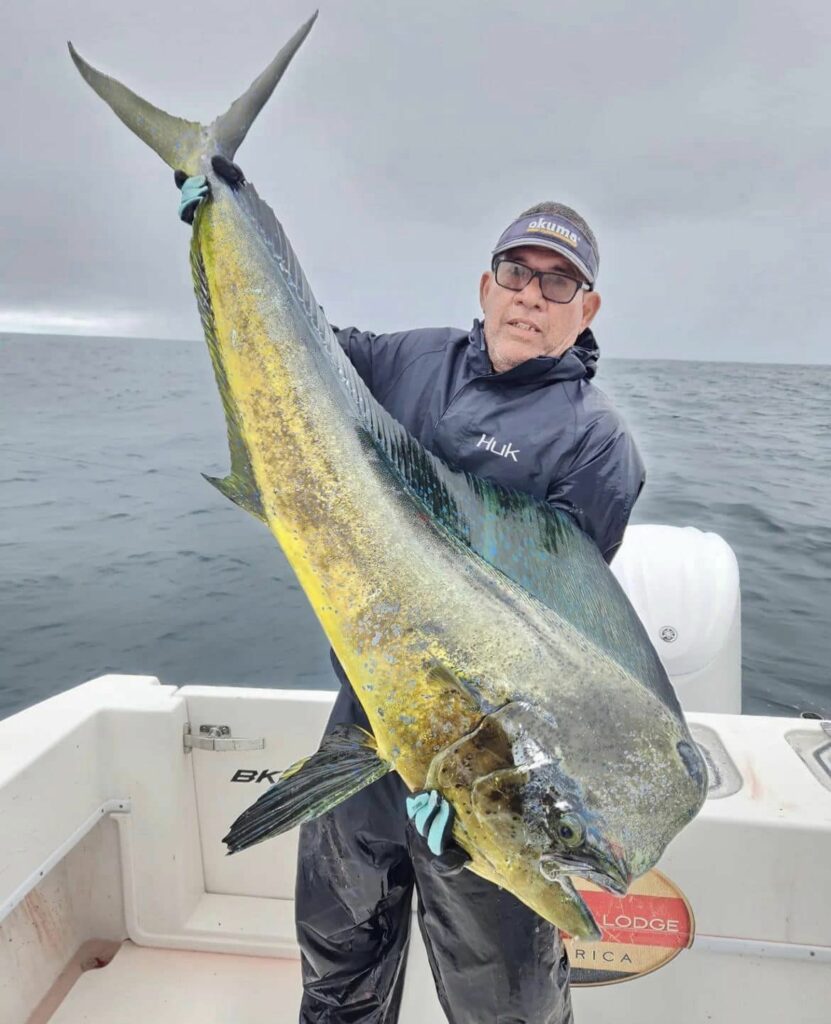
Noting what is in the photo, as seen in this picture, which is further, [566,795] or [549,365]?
[549,365]

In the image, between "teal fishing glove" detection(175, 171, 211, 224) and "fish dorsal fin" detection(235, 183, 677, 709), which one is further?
"teal fishing glove" detection(175, 171, 211, 224)

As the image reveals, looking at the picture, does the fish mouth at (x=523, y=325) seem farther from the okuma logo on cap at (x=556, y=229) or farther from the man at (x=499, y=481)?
the okuma logo on cap at (x=556, y=229)

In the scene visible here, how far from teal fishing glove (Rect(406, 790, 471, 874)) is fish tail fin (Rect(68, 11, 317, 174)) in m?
1.60

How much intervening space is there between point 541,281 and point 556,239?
0.34ft

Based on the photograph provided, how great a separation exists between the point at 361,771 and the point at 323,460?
646 mm

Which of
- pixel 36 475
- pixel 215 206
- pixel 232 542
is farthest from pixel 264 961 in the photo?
pixel 36 475

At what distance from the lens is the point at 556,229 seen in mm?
1877

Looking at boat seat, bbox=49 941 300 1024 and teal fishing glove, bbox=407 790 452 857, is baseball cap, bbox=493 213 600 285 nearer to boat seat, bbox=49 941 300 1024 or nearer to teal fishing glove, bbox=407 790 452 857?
teal fishing glove, bbox=407 790 452 857

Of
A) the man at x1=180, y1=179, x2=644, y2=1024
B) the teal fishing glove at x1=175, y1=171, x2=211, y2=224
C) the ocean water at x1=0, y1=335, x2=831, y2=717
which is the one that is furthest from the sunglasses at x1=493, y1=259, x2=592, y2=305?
the ocean water at x1=0, y1=335, x2=831, y2=717

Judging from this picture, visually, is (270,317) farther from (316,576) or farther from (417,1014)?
(417,1014)

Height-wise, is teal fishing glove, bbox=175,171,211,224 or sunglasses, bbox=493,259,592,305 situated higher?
teal fishing glove, bbox=175,171,211,224

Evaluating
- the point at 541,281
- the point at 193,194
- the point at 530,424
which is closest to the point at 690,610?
the point at 530,424

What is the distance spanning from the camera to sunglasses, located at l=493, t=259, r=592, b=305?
190 cm

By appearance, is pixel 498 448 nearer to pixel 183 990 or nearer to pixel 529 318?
pixel 529 318
